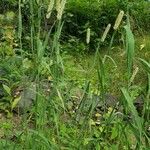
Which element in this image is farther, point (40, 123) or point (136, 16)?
point (136, 16)

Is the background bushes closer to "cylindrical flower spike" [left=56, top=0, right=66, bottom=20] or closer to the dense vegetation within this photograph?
the dense vegetation

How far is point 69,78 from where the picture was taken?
17.7 ft

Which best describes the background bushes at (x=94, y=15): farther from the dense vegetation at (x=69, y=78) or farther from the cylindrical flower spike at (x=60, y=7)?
the cylindrical flower spike at (x=60, y=7)

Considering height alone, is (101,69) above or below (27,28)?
above

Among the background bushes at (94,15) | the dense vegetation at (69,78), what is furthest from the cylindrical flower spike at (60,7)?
the background bushes at (94,15)

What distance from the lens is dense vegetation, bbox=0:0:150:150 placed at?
8.36 feet

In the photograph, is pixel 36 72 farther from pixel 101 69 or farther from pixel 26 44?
pixel 26 44

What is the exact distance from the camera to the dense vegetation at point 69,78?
2.55 meters

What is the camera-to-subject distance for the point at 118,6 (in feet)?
22.9

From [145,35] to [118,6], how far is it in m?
0.49

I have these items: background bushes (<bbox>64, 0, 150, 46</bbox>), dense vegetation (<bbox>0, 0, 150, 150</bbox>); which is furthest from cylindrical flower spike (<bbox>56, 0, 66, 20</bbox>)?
background bushes (<bbox>64, 0, 150, 46</bbox>)

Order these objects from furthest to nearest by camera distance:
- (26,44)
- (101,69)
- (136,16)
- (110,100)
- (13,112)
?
(136,16)
(26,44)
(110,100)
(13,112)
(101,69)

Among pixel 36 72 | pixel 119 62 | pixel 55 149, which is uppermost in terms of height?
pixel 36 72

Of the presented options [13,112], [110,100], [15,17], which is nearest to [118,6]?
[15,17]
